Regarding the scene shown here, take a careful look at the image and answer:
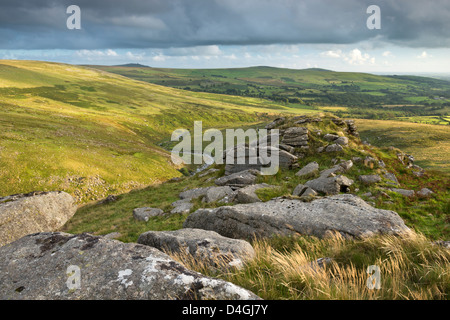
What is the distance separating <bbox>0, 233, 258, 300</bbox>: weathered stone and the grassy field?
79.2 meters

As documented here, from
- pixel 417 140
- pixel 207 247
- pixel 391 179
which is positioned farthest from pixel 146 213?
pixel 417 140

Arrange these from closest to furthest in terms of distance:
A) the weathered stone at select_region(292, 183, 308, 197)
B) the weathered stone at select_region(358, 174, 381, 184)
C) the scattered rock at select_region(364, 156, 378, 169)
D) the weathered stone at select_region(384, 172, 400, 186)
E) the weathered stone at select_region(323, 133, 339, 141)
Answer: the weathered stone at select_region(292, 183, 308, 197), the weathered stone at select_region(358, 174, 381, 184), the weathered stone at select_region(384, 172, 400, 186), the scattered rock at select_region(364, 156, 378, 169), the weathered stone at select_region(323, 133, 339, 141)

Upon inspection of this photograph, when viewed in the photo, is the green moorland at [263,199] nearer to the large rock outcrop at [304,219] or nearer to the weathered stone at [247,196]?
the weathered stone at [247,196]

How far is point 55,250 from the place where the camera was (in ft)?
23.4

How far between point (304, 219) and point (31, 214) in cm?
3140

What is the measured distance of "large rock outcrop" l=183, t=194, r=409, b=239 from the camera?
1120 centimetres

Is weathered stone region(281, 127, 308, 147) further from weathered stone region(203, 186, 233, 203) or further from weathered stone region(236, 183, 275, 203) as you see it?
weathered stone region(236, 183, 275, 203)

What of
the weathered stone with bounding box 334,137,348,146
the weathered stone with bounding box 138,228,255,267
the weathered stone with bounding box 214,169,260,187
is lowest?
the weathered stone with bounding box 214,169,260,187

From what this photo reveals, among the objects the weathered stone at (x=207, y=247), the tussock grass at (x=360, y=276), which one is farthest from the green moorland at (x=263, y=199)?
the weathered stone at (x=207, y=247)

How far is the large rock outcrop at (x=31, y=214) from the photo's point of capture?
26281 mm

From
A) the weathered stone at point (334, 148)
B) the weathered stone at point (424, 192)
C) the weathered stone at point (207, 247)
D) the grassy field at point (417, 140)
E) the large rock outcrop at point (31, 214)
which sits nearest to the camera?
the weathered stone at point (207, 247)

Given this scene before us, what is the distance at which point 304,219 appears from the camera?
12.5 meters

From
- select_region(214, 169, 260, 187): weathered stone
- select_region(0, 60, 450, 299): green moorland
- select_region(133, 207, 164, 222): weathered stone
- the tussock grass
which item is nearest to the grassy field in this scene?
select_region(0, 60, 450, 299): green moorland

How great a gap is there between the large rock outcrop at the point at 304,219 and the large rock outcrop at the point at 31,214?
2319 centimetres
